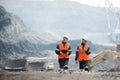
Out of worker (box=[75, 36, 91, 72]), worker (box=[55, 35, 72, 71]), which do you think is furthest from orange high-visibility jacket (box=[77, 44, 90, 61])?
worker (box=[55, 35, 72, 71])

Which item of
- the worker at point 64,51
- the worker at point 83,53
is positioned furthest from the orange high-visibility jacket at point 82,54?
the worker at point 64,51

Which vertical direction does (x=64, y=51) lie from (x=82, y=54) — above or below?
above

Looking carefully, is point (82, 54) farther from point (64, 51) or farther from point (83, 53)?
point (64, 51)

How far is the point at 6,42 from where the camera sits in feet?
224

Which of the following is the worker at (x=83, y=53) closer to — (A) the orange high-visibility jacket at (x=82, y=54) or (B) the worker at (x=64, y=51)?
(A) the orange high-visibility jacket at (x=82, y=54)

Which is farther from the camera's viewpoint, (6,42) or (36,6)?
(36,6)

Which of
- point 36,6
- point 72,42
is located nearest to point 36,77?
point 72,42

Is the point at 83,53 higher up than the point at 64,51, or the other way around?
the point at 64,51

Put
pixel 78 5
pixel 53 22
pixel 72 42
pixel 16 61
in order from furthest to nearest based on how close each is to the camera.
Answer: pixel 78 5, pixel 53 22, pixel 72 42, pixel 16 61

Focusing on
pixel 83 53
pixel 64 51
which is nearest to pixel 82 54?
pixel 83 53

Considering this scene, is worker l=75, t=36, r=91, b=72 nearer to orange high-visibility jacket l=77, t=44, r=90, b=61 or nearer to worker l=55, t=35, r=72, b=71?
orange high-visibility jacket l=77, t=44, r=90, b=61

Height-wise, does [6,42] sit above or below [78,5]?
below

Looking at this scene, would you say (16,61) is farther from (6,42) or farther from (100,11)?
(100,11)

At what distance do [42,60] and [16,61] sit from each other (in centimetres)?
189
